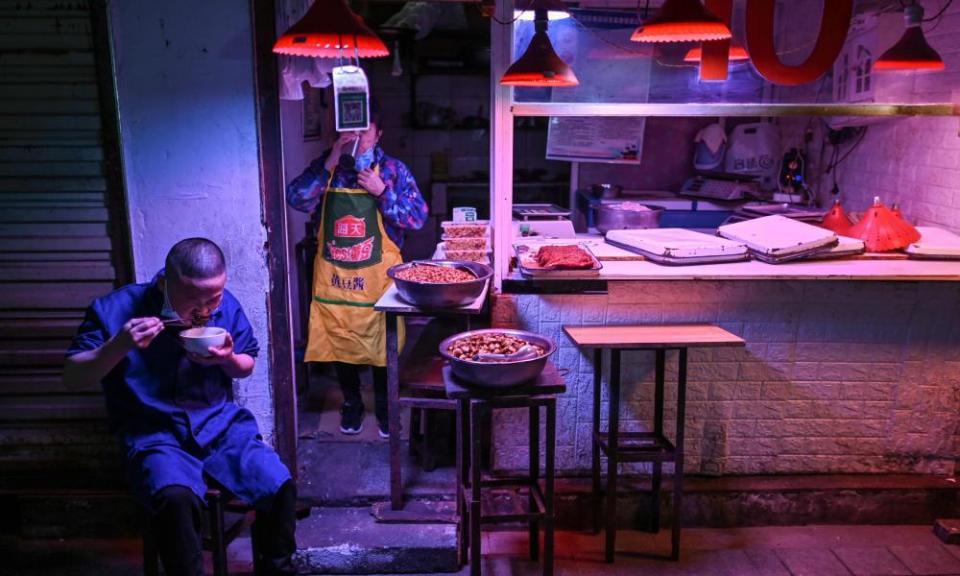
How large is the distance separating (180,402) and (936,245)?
165 inches

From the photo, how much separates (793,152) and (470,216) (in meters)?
3.96

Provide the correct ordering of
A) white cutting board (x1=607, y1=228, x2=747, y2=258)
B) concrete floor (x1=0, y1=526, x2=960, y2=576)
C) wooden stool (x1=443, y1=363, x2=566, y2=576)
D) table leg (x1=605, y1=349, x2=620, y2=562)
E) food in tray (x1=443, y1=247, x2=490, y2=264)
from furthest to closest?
1. food in tray (x1=443, y1=247, x2=490, y2=264)
2. white cutting board (x1=607, y1=228, x2=747, y2=258)
3. concrete floor (x1=0, y1=526, x2=960, y2=576)
4. table leg (x1=605, y1=349, x2=620, y2=562)
5. wooden stool (x1=443, y1=363, x2=566, y2=576)

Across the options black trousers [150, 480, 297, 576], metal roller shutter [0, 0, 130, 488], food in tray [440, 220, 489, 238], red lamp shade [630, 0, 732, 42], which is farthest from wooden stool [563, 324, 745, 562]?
metal roller shutter [0, 0, 130, 488]

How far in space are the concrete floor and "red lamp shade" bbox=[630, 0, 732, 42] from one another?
8.90 feet

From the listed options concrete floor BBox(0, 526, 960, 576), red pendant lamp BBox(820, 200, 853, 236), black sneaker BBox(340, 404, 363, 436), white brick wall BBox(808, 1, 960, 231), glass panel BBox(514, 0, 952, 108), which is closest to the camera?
concrete floor BBox(0, 526, 960, 576)

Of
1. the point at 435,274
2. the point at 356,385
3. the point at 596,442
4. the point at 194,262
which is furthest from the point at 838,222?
the point at 194,262

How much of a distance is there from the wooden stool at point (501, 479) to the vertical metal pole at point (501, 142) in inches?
34.7

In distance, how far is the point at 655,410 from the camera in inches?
164

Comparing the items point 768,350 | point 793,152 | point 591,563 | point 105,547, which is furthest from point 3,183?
point 793,152

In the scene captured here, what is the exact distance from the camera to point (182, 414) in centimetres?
321

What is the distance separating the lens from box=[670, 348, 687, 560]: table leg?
3.83 m

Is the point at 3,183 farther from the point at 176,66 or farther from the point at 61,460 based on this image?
the point at 61,460

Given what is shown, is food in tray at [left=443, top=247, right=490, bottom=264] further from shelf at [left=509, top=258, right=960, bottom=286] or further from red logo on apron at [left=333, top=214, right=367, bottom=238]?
red logo on apron at [left=333, top=214, right=367, bottom=238]

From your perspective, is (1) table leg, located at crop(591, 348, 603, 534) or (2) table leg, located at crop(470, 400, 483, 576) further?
(1) table leg, located at crop(591, 348, 603, 534)
